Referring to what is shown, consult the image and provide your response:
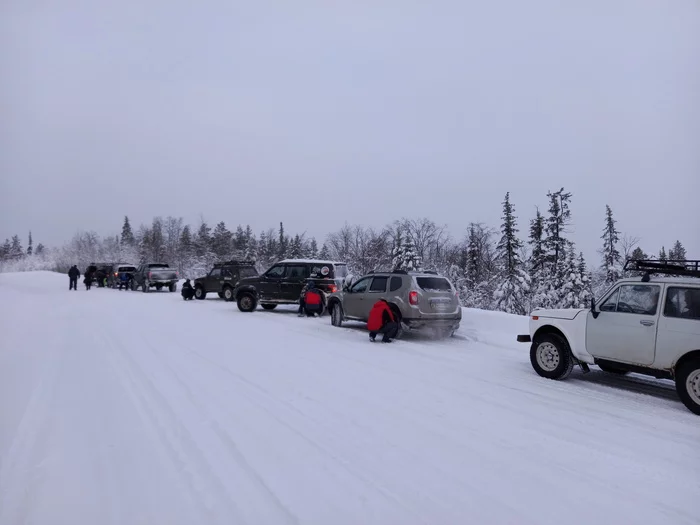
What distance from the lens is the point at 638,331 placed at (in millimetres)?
6469

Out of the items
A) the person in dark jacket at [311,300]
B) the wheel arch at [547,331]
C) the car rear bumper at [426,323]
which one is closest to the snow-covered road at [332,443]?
the wheel arch at [547,331]

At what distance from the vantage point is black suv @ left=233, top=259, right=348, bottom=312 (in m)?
17.9

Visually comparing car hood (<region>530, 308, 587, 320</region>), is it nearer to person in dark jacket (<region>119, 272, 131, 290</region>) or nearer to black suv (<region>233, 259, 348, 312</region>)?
black suv (<region>233, 259, 348, 312</region>)

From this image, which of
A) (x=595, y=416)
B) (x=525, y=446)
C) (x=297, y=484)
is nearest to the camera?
(x=297, y=484)

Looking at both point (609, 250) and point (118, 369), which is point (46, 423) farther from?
point (609, 250)

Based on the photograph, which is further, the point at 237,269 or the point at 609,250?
the point at 609,250

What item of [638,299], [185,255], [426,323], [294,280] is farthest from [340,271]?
[185,255]

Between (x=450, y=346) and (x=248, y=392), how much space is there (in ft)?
18.9

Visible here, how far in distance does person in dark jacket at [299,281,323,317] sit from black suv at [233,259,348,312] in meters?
1.28

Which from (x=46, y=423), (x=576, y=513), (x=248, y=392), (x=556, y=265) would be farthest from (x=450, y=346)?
(x=556, y=265)

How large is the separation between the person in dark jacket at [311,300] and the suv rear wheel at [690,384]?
11691 mm

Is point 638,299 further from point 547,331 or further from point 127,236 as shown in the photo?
point 127,236

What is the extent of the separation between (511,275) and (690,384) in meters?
37.3

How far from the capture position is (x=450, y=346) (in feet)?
34.8
